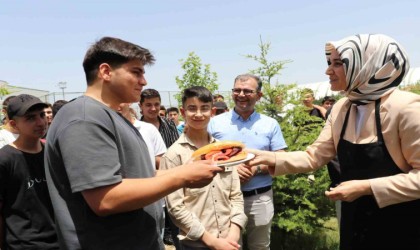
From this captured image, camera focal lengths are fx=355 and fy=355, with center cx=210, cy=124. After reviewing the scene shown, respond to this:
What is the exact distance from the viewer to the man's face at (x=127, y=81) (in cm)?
186

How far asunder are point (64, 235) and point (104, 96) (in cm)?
72

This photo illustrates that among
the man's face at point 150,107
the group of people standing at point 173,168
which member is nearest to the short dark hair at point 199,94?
the group of people standing at point 173,168

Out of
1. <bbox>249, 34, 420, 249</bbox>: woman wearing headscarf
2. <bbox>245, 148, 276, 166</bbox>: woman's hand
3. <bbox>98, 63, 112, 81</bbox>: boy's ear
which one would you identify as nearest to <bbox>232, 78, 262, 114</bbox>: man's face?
<bbox>245, 148, 276, 166</bbox>: woman's hand

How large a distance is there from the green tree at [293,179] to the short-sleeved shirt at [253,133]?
673mm

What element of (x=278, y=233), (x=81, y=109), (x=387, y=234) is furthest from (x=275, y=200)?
(x=81, y=109)

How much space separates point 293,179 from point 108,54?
142 inches

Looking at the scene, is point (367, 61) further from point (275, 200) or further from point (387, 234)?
point (275, 200)

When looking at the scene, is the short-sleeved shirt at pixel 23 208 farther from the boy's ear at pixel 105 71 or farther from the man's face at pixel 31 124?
the boy's ear at pixel 105 71

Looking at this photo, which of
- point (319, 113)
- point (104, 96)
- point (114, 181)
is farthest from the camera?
point (319, 113)

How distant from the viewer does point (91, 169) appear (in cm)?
155

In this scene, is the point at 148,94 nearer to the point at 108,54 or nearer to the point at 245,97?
the point at 245,97

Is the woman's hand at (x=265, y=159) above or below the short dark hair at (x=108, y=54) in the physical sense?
below

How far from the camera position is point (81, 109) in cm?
166

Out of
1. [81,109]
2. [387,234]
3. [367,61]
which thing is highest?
[367,61]
